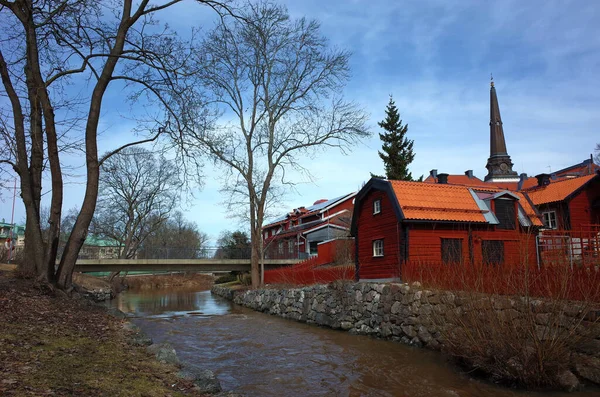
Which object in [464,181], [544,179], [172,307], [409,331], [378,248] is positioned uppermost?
[464,181]

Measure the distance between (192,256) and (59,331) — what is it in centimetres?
2802

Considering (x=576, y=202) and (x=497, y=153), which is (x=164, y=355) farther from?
(x=497, y=153)

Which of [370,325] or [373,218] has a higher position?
[373,218]

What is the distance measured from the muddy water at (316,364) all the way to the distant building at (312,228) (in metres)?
22.4

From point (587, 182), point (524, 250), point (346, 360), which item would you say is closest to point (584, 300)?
point (524, 250)

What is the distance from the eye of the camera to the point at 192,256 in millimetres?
34688

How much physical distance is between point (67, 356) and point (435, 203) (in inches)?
635

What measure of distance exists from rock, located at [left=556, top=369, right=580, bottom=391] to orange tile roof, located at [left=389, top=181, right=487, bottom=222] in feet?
35.1

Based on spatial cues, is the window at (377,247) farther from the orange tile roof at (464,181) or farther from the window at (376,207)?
the orange tile roof at (464,181)

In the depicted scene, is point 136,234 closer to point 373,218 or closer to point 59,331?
point 373,218

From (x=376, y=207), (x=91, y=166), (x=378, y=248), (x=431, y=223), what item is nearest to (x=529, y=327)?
(x=91, y=166)

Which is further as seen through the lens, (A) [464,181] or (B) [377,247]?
(A) [464,181]

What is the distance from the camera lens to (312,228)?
4288 cm

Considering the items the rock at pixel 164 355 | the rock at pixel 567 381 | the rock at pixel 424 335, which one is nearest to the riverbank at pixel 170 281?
the rock at pixel 424 335
